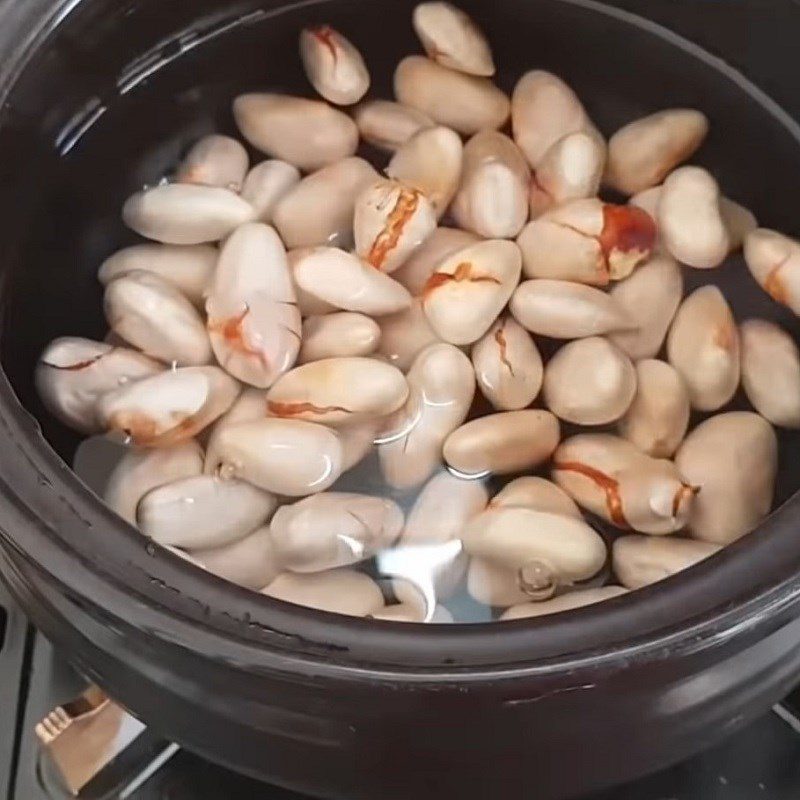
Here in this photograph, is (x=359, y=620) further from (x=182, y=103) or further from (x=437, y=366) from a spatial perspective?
(x=182, y=103)

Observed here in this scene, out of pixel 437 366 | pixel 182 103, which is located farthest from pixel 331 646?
pixel 182 103

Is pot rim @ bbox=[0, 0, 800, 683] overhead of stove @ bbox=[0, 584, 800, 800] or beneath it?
overhead

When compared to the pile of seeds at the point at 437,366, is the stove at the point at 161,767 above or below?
below

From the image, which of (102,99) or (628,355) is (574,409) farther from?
(102,99)

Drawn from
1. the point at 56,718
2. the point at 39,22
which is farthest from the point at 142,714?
the point at 39,22

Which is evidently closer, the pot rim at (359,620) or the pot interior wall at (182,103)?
the pot rim at (359,620)

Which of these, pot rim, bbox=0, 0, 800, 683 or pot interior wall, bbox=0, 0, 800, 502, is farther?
pot interior wall, bbox=0, 0, 800, 502
